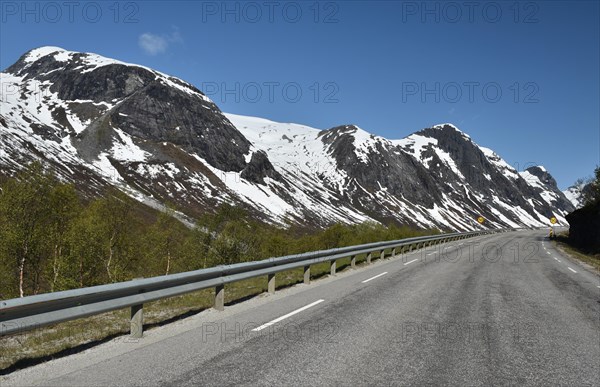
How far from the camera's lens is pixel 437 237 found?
121 ft

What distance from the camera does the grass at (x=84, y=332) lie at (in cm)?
527

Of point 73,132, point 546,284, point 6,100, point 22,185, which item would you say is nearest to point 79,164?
point 73,132

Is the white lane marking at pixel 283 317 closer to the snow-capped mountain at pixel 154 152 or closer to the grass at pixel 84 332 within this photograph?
the grass at pixel 84 332

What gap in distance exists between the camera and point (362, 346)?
234 inches

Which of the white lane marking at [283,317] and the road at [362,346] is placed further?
the white lane marking at [283,317]

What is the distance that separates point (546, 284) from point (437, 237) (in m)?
23.8

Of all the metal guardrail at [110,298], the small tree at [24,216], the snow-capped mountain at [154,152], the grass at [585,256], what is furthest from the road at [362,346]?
the snow-capped mountain at [154,152]

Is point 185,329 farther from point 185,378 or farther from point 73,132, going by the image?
point 73,132

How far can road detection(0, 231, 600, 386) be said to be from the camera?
4.72 m

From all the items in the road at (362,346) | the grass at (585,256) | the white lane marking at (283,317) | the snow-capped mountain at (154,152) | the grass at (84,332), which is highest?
the snow-capped mountain at (154,152)

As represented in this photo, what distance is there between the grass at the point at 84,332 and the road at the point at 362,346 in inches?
12.6

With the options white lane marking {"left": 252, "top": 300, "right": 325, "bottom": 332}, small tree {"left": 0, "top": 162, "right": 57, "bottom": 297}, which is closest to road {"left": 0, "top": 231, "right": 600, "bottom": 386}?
white lane marking {"left": 252, "top": 300, "right": 325, "bottom": 332}

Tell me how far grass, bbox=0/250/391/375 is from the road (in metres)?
0.32

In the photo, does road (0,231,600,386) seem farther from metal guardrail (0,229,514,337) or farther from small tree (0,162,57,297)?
small tree (0,162,57,297)
